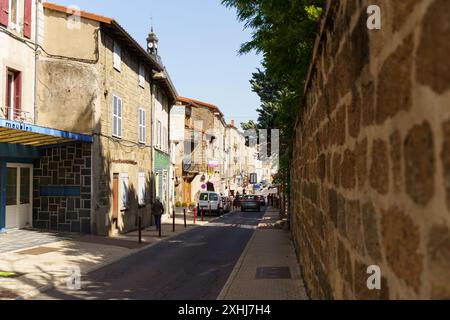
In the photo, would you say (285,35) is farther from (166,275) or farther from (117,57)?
(117,57)

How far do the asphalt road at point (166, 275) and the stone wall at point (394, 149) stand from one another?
6.03 meters

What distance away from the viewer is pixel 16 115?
55.9 ft

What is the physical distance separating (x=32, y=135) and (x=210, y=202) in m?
21.2

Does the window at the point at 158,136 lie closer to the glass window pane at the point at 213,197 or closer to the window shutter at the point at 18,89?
the glass window pane at the point at 213,197

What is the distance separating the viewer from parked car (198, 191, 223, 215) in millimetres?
35156

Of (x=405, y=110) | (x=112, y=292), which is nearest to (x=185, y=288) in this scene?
(x=112, y=292)

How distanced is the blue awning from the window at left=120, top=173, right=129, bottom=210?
3.65 metres

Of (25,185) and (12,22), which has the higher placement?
(12,22)

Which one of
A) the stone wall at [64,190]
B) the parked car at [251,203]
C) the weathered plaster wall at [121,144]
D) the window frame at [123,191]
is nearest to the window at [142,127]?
the weathered plaster wall at [121,144]

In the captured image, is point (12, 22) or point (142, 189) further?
point (142, 189)

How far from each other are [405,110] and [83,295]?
8.29 m

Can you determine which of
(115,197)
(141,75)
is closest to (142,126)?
(141,75)

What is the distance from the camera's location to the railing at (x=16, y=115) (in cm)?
1621

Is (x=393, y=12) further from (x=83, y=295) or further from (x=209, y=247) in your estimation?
(x=209, y=247)
